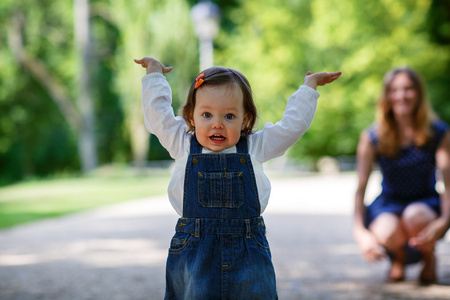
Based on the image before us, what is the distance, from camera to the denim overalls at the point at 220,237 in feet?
6.64

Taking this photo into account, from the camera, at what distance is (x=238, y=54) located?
2519cm

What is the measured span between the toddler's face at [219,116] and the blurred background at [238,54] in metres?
18.3

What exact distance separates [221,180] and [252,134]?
0.23 metres

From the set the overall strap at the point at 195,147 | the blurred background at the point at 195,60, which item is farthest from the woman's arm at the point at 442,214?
the blurred background at the point at 195,60

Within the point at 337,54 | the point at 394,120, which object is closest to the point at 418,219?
the point at 394,120

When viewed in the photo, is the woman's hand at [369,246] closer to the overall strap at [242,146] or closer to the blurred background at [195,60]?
the overall strap at [242,146]

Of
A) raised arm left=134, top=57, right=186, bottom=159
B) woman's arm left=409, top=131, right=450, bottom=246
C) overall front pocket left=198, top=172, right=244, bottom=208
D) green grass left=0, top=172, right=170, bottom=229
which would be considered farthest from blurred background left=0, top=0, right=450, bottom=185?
overall front pocket left=198, top=172, right=244, bottom=208

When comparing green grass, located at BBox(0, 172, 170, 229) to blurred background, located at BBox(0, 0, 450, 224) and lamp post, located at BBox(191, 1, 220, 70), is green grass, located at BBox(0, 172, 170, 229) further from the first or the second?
blurred background, located at BBox(0, 0, 450, 224)

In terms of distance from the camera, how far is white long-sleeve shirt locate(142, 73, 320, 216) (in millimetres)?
2131

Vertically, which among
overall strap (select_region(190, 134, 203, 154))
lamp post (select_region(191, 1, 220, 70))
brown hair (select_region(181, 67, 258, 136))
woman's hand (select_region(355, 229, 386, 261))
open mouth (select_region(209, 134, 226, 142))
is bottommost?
woman's hand (select_region(355, 229, 386, 261))

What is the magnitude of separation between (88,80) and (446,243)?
751 inches

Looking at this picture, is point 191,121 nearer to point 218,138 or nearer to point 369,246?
point 218,138

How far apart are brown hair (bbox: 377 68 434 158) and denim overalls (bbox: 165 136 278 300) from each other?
7.58 feet

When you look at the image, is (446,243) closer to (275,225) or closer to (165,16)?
(275,225)
